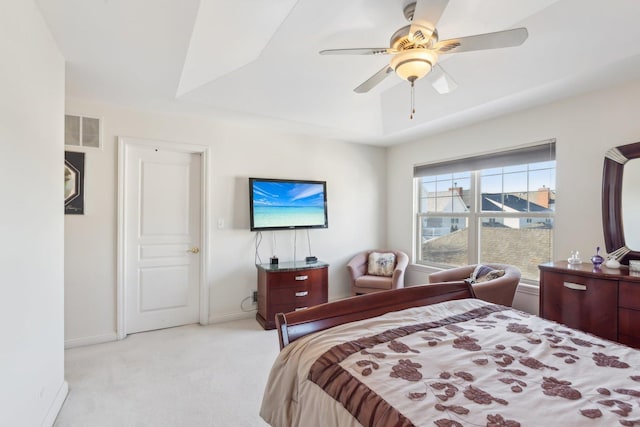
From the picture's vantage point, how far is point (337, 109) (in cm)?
361

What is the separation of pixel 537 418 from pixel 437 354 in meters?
0.44

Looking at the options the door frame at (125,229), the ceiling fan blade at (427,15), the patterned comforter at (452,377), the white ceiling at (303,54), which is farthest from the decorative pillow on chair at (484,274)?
the door frame at (125,229)

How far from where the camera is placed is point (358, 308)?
1818mm

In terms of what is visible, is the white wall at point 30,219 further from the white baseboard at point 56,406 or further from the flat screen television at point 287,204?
the flat screen television at point 287,204

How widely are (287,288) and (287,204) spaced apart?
1.08 metres

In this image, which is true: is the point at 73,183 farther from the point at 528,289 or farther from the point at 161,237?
the point at 528,289

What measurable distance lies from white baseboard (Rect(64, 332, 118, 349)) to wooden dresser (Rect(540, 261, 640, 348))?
4071 mm

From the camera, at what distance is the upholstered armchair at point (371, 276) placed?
13.2ft

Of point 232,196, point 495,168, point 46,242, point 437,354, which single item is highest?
point 495,168

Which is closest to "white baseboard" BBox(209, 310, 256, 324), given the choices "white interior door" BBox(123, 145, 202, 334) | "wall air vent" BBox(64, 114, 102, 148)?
"white interior door" BBox(123, 145, 202, 334)

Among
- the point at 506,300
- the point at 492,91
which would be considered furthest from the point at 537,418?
the point at 492,91

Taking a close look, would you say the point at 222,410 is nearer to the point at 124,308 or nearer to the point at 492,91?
the point at 124,308

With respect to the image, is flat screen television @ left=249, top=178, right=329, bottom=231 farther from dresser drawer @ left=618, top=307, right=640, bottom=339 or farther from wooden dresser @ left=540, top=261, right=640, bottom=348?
dresser drawer @ left=618, top=307, right=640, bottom=339

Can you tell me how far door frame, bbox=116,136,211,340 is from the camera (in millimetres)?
3172
